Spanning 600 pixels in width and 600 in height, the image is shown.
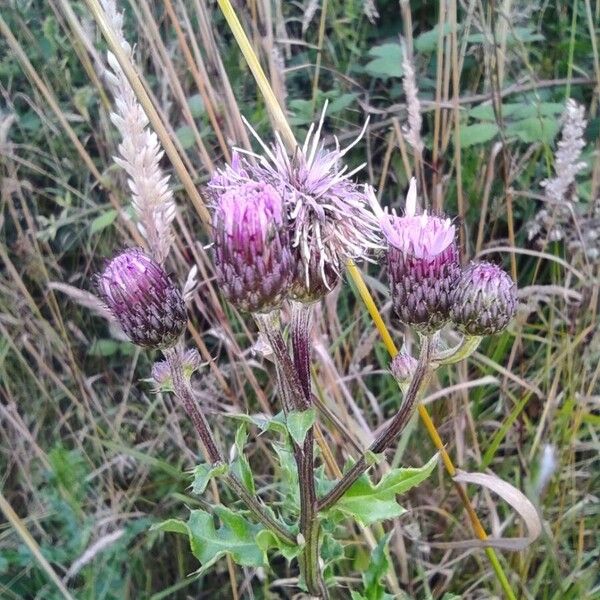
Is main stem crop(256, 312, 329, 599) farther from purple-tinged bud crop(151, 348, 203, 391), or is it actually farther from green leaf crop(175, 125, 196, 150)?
green leaf crop(175, 125, 196, 150)

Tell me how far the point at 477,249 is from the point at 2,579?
1.39 m

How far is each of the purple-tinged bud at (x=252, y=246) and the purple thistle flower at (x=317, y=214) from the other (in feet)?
0.15

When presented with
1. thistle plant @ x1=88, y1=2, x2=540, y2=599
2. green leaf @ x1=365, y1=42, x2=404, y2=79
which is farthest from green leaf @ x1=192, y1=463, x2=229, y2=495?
green leaf @ x1=365, y1=42, x2=404, y2=79

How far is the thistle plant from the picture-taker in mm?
1020

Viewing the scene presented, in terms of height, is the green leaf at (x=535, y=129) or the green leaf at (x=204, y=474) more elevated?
the green leaf at (x=204, y=474)

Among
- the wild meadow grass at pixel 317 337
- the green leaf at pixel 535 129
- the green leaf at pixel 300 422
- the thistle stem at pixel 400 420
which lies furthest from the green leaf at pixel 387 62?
the green leaf at pixel 300 422

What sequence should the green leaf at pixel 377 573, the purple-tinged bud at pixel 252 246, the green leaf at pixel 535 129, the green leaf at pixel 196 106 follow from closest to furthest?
1. the purple-tinged bud at pixel 252 246
2. the green leaf at pixel 377 573
3. the green leaf at pixel 535 129
4. the green leaf at pixel 196 106

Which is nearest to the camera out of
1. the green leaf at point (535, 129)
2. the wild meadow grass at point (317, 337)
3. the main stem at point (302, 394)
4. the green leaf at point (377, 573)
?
the main stem at point (302, 394)

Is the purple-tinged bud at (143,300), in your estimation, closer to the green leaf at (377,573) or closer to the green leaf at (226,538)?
the green leaf at (226,538)

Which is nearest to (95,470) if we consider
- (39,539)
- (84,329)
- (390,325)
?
(39,539)

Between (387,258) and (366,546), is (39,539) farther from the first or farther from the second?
(387,258)

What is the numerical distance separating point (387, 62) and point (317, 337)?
2.62 ft

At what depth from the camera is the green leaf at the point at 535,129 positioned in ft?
5.88

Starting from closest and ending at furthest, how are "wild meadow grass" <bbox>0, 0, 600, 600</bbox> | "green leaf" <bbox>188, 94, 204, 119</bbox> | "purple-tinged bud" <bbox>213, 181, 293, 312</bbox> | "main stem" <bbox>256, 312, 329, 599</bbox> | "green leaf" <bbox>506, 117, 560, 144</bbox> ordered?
"purple-tinged bud" <bbox>213, 181, 293, 312</bbox> → "main stem" <bbox>256, 312, 329, 599</bbox> → "wild meadow grass" <bbox>0, 0, 600, 600</bbox> → "green leaf" <bbox>506, 117, 560, 144</bbox> → "green leaf" <bbox>188, 94, 204, 119</bbox>
